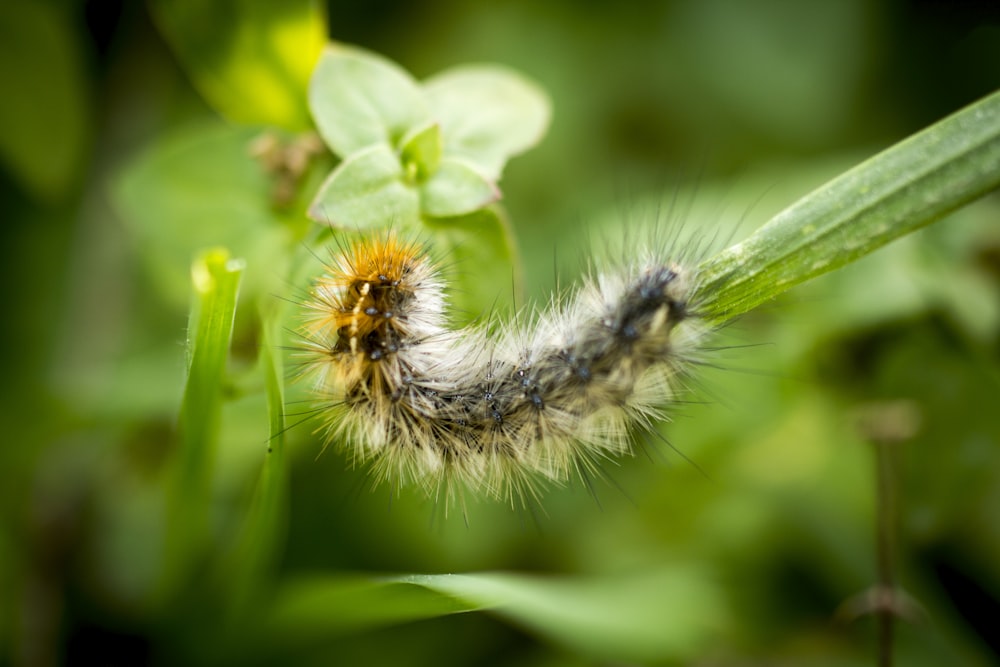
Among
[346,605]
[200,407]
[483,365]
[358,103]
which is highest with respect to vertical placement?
[358,103]

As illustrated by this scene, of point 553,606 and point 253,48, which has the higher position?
point 253,48

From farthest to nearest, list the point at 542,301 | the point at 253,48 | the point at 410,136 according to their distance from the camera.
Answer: the point at 542,301 < the point at 253,48 < the point at 410,136

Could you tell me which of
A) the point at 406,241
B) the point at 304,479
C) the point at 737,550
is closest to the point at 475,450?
the point at 406,241

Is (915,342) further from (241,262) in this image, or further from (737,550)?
(241,262)

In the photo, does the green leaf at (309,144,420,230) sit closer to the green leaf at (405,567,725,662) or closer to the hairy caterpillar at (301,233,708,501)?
the hairy caterpillar at (301,233,708,501)

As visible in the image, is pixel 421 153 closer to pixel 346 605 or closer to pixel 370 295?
pixel 370 295

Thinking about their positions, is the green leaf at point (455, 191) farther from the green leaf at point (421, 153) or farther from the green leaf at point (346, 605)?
the green leaf at point (346, 605)

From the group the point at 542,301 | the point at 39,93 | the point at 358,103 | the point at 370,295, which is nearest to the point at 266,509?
the point at 370,295
